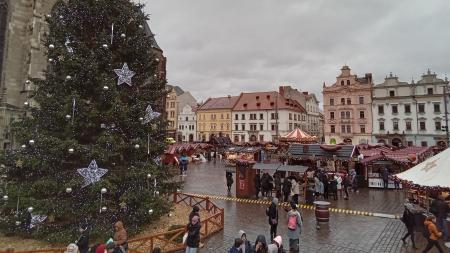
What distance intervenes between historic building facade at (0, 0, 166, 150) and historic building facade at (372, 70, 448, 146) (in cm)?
4934

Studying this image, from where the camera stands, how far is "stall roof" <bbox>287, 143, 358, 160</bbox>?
24.3 metres

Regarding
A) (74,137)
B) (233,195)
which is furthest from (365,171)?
(74,137)

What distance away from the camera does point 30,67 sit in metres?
22.5

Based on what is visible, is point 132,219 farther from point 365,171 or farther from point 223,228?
point 365,171

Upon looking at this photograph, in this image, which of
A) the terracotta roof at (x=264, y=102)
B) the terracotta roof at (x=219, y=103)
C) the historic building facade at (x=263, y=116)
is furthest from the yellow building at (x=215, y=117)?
the terracotta roof at (x=264, y=102)

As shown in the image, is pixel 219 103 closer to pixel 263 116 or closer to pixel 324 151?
pixel 263 116

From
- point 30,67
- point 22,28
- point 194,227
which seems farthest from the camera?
point 22,28

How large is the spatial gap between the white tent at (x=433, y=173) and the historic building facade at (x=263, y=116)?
5853cm

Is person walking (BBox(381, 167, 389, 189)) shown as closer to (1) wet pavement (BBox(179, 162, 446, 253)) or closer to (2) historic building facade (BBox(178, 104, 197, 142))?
(1) wet pavement (BBox(179, 162, 446, 253))

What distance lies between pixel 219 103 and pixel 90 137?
69.0 meters

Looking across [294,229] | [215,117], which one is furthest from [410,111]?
[294,229]

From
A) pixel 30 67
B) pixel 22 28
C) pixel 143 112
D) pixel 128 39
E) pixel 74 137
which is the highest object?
pixel 22 28

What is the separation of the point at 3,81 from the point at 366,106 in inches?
2256

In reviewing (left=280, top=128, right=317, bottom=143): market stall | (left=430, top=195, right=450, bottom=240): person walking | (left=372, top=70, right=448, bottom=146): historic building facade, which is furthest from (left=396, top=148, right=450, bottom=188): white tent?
(left=372, top=70, right=448, bottom=146): historic building facade
